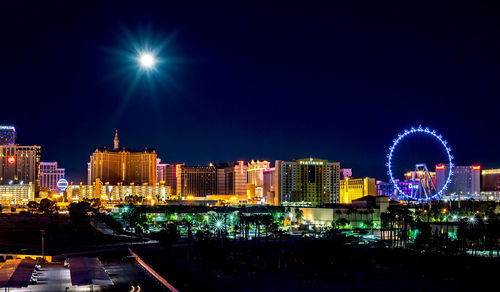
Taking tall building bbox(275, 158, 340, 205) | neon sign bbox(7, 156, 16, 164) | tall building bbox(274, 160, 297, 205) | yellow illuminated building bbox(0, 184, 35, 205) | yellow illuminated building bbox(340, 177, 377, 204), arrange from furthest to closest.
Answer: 1. neon sign bbox(7, 156, 16, 164)
2. yellow illuminated building bbox(0, 184, 35, 205)
3. yellow illuminated building bbox(340, 177, 377, 204)
4. tall building bbox(274, 160, 297, 205)
5. tall building bbox(275, 158, 340, 205)

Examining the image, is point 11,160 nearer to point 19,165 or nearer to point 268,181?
point 19,165

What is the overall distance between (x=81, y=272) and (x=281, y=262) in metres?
19.2

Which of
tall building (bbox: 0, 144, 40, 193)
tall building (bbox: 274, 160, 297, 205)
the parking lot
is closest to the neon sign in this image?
tall building (bbox: 0, 144, 40, 193)

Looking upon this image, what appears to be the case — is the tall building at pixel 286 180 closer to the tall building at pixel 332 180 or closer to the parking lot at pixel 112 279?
the tall building at pixel 332 180

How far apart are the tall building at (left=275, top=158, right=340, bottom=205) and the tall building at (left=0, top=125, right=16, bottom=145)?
89.4 m

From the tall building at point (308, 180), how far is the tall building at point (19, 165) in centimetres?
7944

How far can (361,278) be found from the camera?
1759 inches

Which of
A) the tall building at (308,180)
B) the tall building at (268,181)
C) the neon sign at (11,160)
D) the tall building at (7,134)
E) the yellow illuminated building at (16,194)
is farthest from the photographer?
the tall building at (7,134)

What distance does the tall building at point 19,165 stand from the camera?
611 ft

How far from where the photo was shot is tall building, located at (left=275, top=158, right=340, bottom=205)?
6093 inches

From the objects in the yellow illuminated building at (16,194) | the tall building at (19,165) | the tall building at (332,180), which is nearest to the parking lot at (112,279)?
the tall building at (332,180)

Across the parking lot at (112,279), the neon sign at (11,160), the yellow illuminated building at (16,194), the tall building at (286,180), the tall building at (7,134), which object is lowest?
the parking lot at (112,279)

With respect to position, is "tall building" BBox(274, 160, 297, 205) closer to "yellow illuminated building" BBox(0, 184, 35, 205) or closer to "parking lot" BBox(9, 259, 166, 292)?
"yellow illuminated building" BBox(0, 184, 35, 205)

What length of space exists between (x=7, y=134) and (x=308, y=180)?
98.4m
